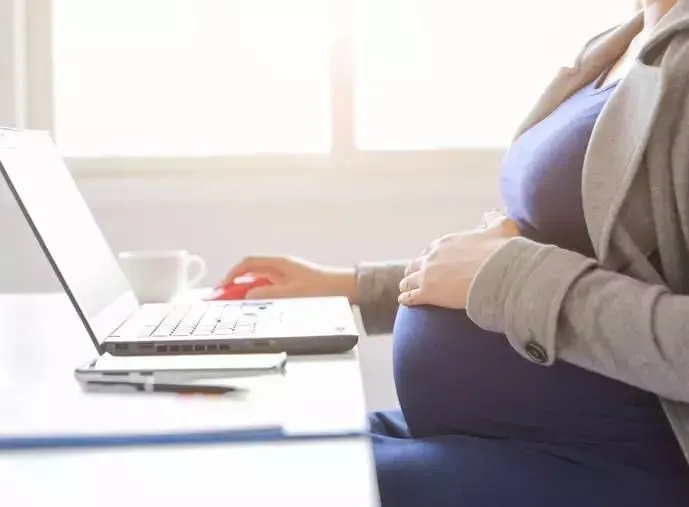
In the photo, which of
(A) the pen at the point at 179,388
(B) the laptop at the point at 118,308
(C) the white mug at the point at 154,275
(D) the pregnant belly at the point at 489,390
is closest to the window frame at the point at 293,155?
(C) the white mug at the point at 154,275

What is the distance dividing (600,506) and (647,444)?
0.08 meters

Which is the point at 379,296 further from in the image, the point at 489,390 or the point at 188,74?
the point at 188,74

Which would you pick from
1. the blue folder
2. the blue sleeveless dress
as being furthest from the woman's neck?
the blue folder

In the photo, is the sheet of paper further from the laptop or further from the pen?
the laptop

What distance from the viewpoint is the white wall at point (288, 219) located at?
1.57 m

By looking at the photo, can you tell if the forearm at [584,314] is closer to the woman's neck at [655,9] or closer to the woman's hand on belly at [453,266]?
the woman's hand on belly at [453,266]

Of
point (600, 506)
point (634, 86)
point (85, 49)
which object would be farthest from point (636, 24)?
point (85, 49)

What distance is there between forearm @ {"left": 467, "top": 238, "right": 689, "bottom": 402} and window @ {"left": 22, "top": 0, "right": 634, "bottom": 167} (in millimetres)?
956

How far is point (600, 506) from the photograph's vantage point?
0.66 metres

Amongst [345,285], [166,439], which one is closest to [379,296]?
[345,285]

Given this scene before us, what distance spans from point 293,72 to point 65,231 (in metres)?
0.91

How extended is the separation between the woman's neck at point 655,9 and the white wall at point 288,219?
684 millimetres

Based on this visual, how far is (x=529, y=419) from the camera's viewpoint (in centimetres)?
73

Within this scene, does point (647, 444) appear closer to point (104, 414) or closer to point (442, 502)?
point (442, 502)
